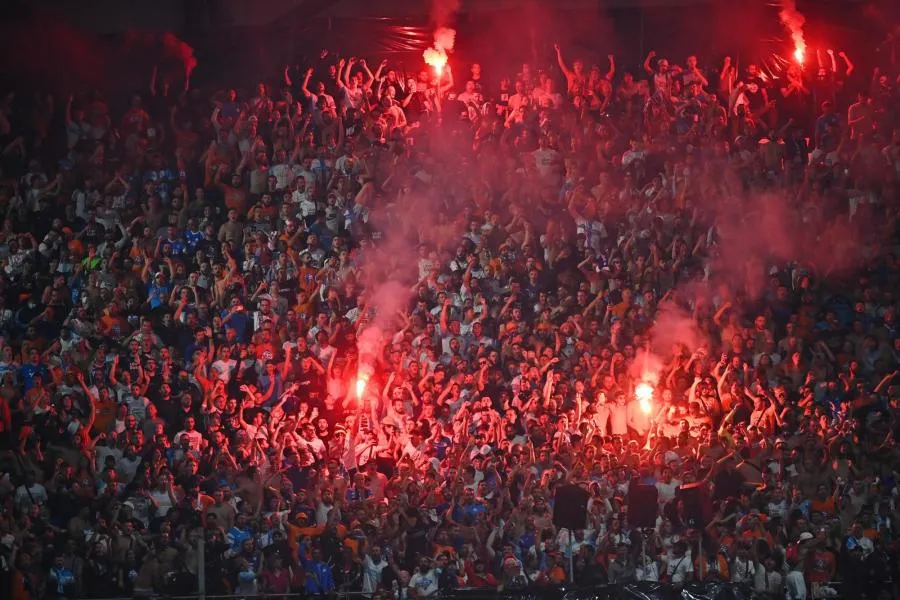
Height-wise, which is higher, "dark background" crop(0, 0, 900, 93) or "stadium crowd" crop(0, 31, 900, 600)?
"dark background" crop(0, 0, 900, 93)

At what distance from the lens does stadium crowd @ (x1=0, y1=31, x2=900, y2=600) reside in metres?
13.0

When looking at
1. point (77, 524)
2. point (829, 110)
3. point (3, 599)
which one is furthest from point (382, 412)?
point (829, 110)

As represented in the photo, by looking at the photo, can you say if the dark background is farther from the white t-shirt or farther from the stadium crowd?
the white t-shirt

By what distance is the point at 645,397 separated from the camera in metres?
14.7

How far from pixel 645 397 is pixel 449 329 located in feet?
8.53

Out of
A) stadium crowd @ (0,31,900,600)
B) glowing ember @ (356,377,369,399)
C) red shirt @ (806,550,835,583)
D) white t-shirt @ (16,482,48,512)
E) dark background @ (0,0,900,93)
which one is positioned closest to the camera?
red shirt @ (806,550,835,583)

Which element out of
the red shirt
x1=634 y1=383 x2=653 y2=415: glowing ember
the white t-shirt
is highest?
x1=634 y1=383 x2=653 y2=415: glowing ember

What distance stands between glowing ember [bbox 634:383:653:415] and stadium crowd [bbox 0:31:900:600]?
12cm

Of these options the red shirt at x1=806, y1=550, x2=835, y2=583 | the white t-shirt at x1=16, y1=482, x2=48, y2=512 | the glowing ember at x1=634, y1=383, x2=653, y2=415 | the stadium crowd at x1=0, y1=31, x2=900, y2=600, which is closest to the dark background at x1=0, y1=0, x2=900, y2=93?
the stadium crowd at x1=0, y1=31, x2=900, y2=600

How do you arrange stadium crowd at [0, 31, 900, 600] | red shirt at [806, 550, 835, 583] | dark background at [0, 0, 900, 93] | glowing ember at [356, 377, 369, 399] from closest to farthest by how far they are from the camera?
red shirt at [806, 550, 835, 583]
stadium crowd at [0, 31, 900, 600]
glowing ember at [356, 377, 369, 399]
dark background at [0, 0, 900, 93]

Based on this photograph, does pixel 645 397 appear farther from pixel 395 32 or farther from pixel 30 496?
pixel 395 32

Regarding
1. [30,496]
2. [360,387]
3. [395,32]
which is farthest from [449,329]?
[395,32]

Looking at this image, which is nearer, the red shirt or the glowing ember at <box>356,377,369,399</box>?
the red shirt

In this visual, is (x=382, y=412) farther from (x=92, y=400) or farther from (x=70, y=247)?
(x=70, y=247)
